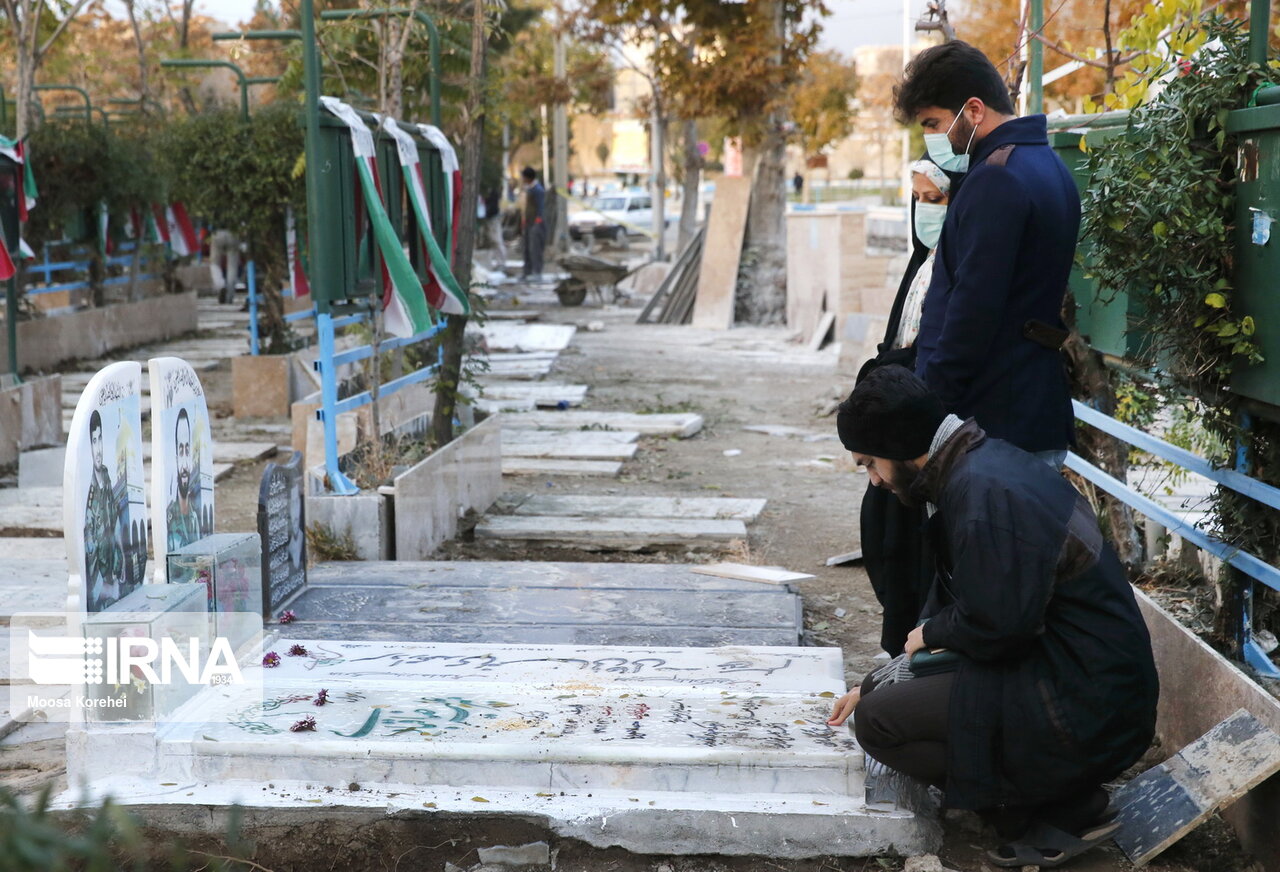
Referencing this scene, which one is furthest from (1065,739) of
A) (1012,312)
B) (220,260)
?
(220,260)

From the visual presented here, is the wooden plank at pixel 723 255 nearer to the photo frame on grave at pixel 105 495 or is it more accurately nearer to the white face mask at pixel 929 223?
the white face mask at pixel 929 223

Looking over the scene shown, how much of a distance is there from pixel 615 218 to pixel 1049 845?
41.3 meters

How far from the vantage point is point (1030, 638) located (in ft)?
9.82

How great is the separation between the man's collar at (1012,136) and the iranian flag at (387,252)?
3211 mm

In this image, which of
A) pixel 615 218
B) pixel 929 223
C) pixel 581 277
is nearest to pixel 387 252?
pixel 929 223

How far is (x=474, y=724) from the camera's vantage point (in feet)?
11.4

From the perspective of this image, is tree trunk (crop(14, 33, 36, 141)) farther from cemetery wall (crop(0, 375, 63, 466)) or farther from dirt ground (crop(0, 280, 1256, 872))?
cemetery wall (crop(0, 375, 63, 466))

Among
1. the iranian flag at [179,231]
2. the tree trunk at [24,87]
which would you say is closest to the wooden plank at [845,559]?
the tree trunk at [24,87]

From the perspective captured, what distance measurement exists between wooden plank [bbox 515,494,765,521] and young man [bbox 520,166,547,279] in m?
16.6

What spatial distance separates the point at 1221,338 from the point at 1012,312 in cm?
58

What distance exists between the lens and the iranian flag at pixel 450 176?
7199mm

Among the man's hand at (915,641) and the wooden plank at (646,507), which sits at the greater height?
the man's hand at (915,641)

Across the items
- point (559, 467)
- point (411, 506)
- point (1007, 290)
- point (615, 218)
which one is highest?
point (615, 218)

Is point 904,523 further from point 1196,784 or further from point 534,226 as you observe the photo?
point 534,226
